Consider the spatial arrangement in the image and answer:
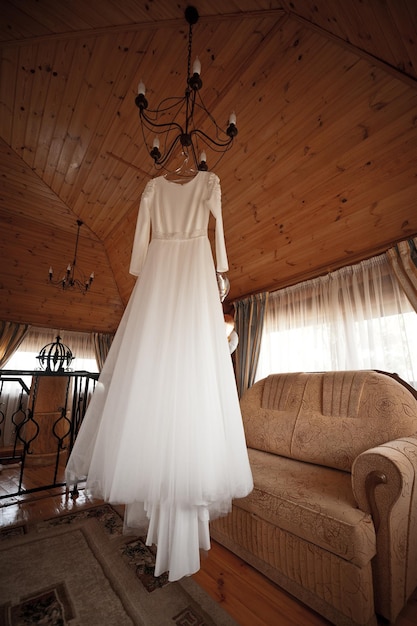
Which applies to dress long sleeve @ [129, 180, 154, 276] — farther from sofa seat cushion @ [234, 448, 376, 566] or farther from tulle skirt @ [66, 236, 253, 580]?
sofa seat cushion @ [234, 448, 376, 566]

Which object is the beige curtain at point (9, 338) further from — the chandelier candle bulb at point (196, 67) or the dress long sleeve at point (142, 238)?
the chandelier candle bulb at point (196, 67)

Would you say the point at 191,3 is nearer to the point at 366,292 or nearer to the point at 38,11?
the point at 38,11

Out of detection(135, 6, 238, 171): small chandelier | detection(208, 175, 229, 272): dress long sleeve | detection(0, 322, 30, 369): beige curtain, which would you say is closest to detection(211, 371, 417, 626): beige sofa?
detection(208, 175, 229, 272): dress long sleeve

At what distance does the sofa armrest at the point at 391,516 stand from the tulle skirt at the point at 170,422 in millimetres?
538

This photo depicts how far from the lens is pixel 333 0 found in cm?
137

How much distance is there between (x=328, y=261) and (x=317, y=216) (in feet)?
1.72

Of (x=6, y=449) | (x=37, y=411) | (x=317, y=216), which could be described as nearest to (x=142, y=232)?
(x=317, y=216)

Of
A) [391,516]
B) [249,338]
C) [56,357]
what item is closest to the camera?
[391,516]

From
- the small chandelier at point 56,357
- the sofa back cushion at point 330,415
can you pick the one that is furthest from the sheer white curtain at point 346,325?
the small chandelier at point 56,357

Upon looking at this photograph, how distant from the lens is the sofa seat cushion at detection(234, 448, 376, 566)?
1101mm

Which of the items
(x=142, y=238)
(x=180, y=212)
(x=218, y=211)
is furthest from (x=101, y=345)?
(x=218, y=211)

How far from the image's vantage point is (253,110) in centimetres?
214

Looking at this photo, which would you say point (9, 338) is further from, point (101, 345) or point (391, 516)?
point (391, 516)

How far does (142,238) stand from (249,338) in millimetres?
2438
